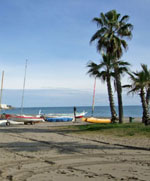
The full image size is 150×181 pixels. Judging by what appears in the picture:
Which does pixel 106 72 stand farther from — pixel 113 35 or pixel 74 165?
pixel 74 165

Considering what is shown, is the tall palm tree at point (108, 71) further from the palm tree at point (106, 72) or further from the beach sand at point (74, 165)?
the beach sand at point (74, 165)

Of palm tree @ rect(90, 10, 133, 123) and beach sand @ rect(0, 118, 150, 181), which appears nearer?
beach sand @ rect(0, 118, 150, 181)

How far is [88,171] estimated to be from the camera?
708cm

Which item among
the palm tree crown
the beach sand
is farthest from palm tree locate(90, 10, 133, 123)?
the beach sand

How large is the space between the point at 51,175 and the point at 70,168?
0.91 m

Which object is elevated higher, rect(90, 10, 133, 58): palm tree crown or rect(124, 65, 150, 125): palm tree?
rect(90, 10, 133, 58): palm tree crown

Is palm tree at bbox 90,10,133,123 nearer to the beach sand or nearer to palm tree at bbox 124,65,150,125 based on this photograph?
palm tree at bbox 124,65,150,125

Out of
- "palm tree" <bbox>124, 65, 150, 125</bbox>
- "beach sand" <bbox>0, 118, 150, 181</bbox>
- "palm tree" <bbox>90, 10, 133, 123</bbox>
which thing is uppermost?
"palm tree" <bbox>90, 10, 133, 123</bbox>

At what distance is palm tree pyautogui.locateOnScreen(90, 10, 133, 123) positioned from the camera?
23.2 metres

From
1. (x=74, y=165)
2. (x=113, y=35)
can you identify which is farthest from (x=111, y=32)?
(x=74, y=165)

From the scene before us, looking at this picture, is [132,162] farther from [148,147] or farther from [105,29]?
[105,29]

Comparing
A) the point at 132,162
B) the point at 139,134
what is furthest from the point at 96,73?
the point at 132,162

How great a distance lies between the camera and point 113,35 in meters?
23.3

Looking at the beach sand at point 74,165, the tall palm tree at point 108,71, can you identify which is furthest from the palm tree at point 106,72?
the beach sand at point 74,165
